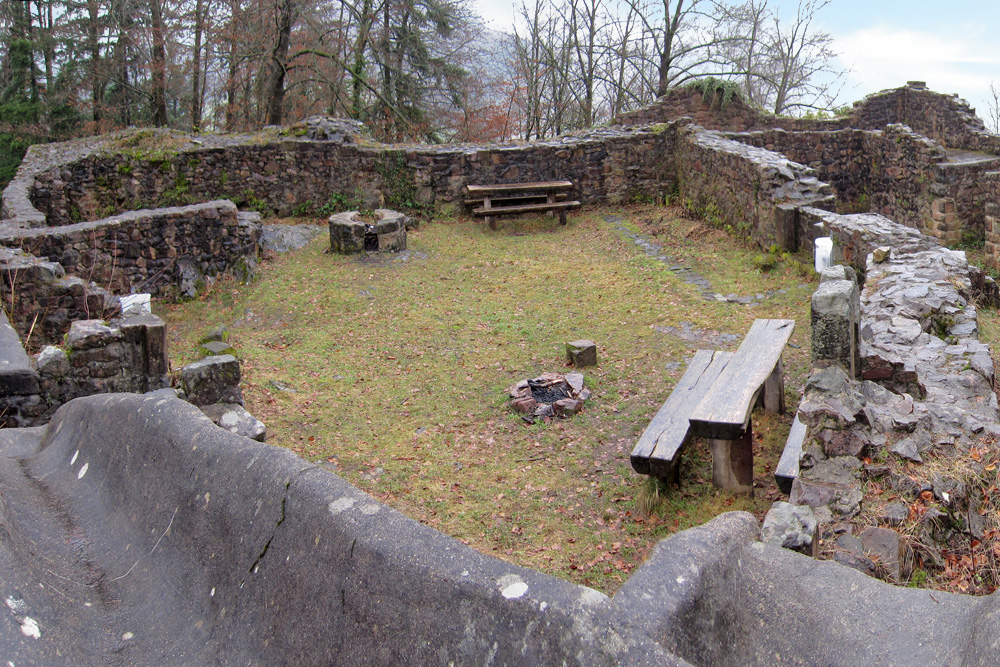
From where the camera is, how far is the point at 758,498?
16.7ft

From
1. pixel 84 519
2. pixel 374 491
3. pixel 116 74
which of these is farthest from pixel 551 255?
pixel 116 74

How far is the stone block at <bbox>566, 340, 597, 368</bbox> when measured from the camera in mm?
7465

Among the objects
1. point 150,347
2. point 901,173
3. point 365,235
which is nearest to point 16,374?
point 150,347

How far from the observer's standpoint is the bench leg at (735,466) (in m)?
5.11

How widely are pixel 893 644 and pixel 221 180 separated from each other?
13266 millimetres

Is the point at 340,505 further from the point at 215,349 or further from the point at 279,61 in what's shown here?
the point at 279,61

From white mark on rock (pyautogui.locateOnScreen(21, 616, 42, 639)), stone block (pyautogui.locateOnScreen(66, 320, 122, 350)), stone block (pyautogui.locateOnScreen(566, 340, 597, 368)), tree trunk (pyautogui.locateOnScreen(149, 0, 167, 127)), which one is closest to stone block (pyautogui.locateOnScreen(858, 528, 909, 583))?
white mark on rock (pyautogui.locateOnScreen(21, 616, 42, 639))

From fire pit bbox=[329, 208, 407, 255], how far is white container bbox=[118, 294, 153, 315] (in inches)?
142

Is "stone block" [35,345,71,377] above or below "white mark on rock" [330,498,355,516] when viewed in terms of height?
below

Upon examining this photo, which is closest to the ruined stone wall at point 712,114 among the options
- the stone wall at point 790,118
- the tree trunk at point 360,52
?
the stone wall at point 790,118

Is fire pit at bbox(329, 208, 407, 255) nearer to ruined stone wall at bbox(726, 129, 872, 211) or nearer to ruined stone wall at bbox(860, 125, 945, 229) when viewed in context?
ruined stone wall at bbox(726, 129, 872, 211)

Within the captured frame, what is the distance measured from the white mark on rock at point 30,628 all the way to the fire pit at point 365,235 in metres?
10.1

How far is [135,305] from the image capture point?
24.4ft

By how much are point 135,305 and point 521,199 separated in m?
7.65
